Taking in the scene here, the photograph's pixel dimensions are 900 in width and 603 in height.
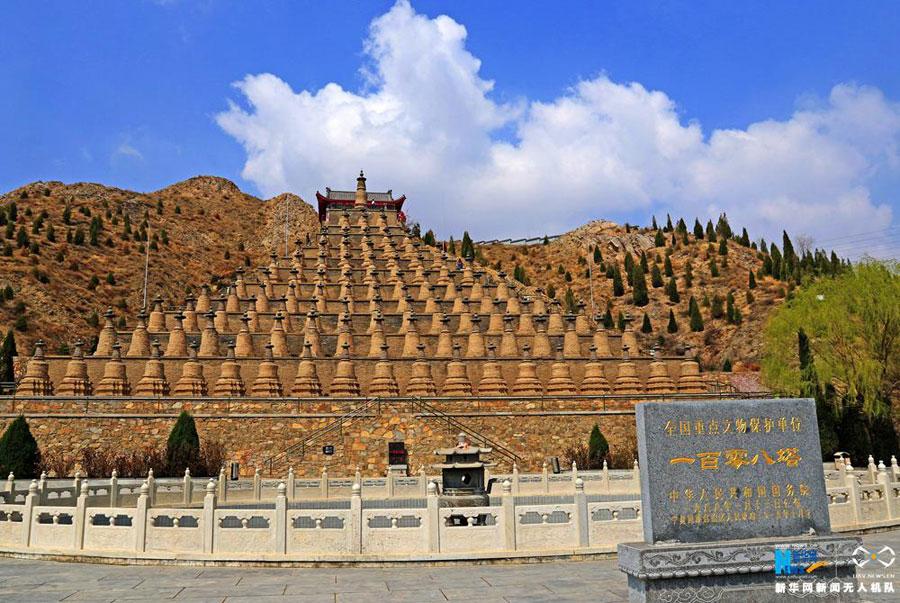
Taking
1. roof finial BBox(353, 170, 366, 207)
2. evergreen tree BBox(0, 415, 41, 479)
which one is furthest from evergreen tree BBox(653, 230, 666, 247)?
evergreen tree BBox(0, 415, 41, 479)

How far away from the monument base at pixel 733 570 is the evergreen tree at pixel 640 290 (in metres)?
81.5

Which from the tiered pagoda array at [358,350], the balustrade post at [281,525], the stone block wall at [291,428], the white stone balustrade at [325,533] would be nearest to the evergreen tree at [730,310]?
the tiered pagoda array at [358,350]

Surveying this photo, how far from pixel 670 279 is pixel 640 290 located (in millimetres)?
5454

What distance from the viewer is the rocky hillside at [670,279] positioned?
75438mm

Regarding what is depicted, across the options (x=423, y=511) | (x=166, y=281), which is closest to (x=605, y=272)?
(x=166, y=281)

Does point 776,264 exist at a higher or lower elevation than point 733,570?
higher

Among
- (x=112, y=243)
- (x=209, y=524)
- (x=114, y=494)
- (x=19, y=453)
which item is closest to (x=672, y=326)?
(x=19, y=453)

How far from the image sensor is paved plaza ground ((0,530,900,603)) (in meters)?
10.8

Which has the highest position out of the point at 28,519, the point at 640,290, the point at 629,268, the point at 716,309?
the point at 629,268

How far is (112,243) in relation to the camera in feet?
329

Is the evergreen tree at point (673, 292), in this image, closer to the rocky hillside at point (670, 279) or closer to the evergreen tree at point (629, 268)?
the rocky hillside at point (670, 279)

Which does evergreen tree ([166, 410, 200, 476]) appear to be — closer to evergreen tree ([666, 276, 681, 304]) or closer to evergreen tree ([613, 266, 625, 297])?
evergreen tree ([666, 276, 681, 304])

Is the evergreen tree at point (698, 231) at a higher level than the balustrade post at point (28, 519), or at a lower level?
higher

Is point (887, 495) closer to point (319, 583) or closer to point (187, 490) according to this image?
point (319, 583)
